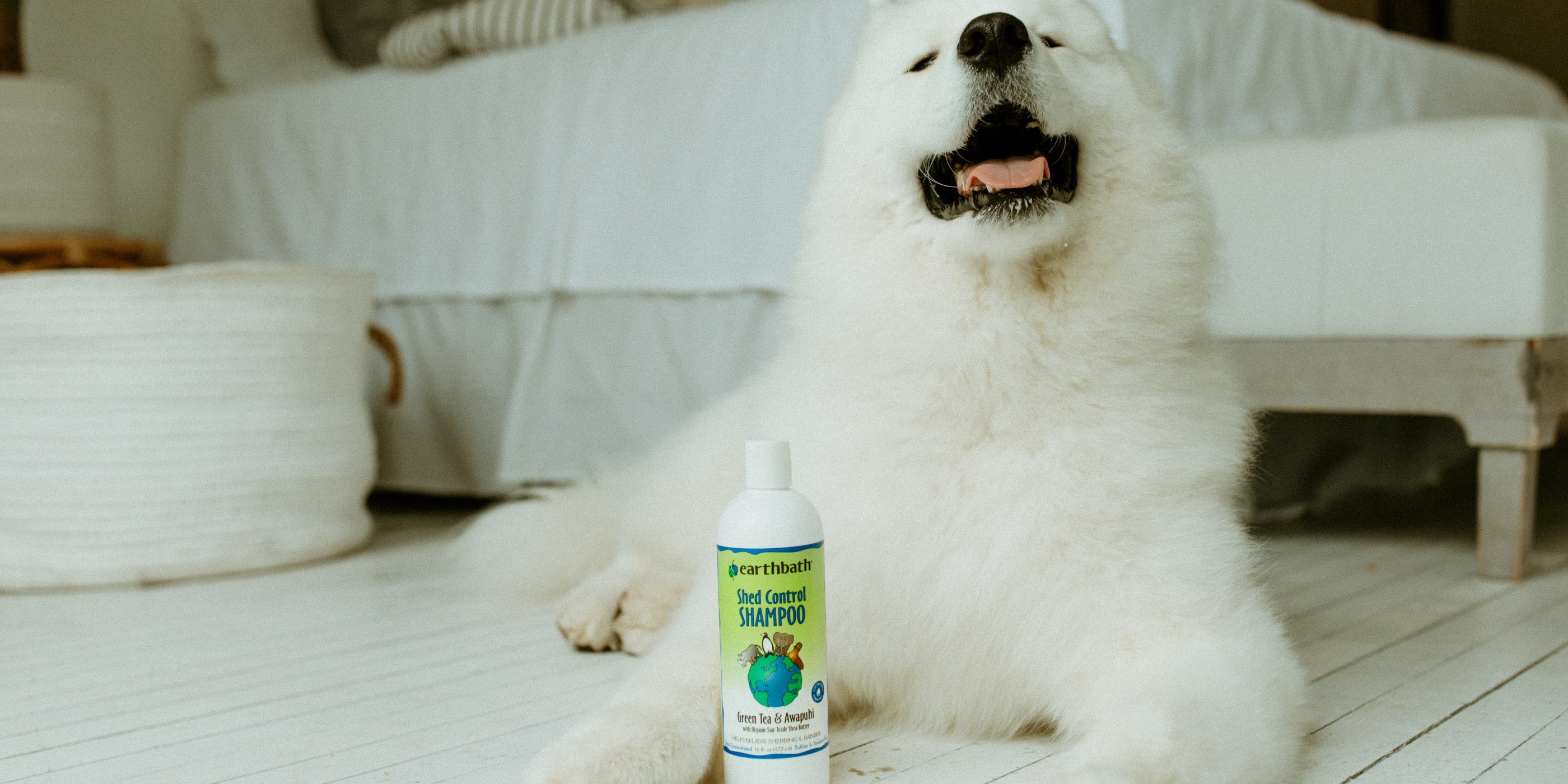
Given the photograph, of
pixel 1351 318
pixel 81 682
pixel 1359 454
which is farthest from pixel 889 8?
pixel 1359 454

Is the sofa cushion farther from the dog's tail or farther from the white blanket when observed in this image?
the dog's tail

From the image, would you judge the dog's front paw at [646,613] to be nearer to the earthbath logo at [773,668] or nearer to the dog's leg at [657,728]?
the dog's leg at [657,728]

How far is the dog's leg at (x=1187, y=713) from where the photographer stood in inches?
34.7

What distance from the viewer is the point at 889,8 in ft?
4.07

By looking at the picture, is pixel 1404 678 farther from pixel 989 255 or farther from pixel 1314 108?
pixel 1314 108

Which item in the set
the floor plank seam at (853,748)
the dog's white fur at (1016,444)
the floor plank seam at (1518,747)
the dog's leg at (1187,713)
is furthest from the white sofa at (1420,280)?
the floor plank seam at (853,748)

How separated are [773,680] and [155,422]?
154cm

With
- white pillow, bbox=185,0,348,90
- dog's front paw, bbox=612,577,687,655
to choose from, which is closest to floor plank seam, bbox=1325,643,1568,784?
dog's front paw, bbox=612,577,687,655

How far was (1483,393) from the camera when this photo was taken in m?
1.79

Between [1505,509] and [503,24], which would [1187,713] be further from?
[503,24]

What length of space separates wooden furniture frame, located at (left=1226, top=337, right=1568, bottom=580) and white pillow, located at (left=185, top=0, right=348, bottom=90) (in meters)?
2.81

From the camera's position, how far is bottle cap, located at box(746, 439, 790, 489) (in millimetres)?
938

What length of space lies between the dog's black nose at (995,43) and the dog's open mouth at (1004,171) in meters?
0.04

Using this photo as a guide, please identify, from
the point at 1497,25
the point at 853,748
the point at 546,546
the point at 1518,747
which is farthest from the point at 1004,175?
the point at 1497,25
